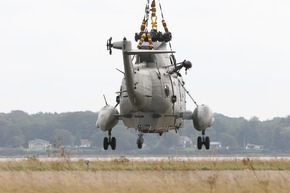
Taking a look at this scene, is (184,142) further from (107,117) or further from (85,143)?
(107,117)

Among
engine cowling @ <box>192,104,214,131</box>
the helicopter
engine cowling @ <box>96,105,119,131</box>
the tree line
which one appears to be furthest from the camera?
the tree line

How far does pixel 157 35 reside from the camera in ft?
148

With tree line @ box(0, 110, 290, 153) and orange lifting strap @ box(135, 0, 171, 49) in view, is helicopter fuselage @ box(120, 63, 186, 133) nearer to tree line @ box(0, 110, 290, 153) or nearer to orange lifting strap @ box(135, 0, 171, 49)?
orange lifting strap @ box(135, 0, 171, 49)

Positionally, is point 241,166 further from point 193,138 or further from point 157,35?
point 193,138

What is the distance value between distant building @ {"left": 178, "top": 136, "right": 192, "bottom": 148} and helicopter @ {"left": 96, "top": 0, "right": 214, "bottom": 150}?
7696 cm

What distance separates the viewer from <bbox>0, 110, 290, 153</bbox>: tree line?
404 feet

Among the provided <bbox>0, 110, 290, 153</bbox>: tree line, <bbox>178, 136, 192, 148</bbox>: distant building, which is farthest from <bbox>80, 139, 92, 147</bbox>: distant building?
<bbox>178, 136, 192, 148</bbox>: distant building

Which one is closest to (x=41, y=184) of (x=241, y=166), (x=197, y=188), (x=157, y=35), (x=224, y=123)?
(x=197, y=188)

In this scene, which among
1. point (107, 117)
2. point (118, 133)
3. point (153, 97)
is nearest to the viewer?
point (153, 97)

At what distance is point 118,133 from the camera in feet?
412

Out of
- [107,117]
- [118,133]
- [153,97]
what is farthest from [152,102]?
[118,133]

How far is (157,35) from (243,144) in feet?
274

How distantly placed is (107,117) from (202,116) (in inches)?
194

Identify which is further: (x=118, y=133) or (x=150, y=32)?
(x=118, y=133)
